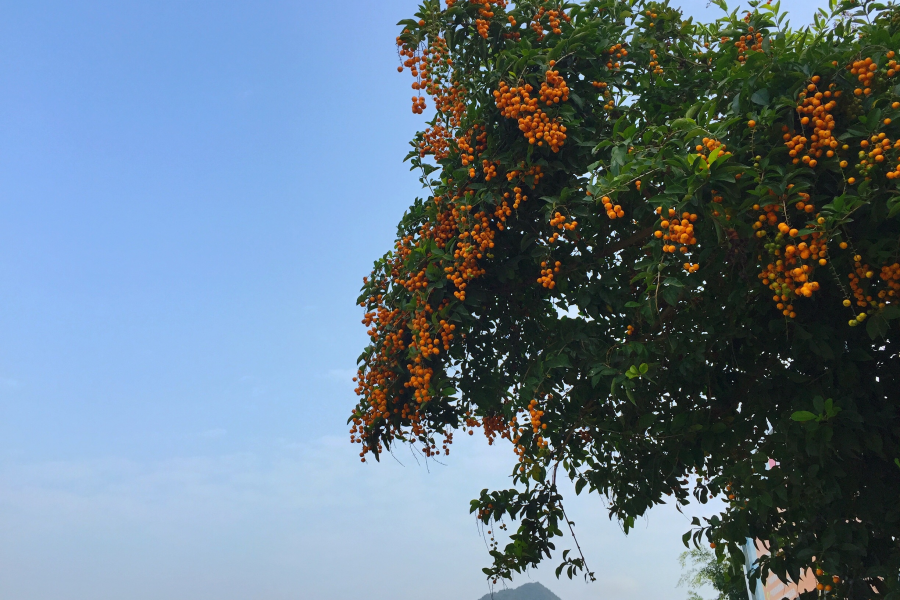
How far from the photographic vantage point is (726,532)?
3457mm

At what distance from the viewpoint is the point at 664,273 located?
3281 mm

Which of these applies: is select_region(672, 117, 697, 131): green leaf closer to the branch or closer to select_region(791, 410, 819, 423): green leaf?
the branch

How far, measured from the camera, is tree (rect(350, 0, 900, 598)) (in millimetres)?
2873

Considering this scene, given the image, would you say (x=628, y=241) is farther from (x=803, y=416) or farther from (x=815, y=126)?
(x=803, y=416)

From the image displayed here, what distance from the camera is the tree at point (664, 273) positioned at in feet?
9.43

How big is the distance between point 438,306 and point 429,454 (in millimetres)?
1031

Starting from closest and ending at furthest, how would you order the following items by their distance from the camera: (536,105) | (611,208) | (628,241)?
1. (611,208)
2. (536,105)
3. (628,241)

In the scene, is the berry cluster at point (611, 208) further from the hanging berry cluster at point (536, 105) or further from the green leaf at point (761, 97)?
the green leaf at point (761, 97)

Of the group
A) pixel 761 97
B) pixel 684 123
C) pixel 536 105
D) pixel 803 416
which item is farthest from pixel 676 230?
pixel 536 105

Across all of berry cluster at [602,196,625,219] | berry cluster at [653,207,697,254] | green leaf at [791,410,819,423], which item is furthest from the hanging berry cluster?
green leaf at [791,410,819,423]

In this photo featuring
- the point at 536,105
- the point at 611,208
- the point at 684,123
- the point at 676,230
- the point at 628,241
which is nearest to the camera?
the point at 676,230

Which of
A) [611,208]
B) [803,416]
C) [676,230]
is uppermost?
[611,208]

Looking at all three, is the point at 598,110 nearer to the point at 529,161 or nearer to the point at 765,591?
the point at 529,161

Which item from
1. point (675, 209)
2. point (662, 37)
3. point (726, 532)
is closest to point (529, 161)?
point (675, 209)
